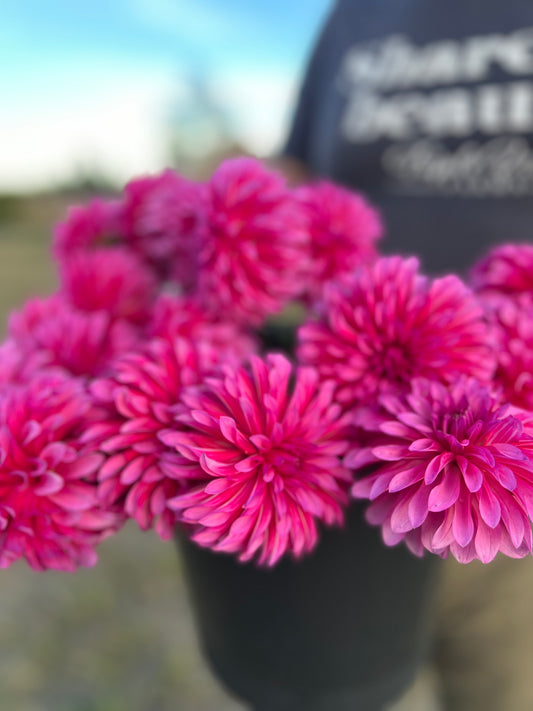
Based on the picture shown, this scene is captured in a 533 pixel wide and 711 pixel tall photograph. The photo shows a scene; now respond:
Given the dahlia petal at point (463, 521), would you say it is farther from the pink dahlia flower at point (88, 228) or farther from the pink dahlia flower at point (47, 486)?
the pink dahlia flower at point (88, 228)

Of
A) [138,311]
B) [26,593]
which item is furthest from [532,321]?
[26,593]

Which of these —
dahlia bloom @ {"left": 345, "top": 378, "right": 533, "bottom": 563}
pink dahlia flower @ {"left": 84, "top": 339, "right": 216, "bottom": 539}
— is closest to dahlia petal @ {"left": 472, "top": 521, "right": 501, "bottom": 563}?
dahlia bloom @ {"left": 345, "top": 378, "right": 533, "bottom": 563}

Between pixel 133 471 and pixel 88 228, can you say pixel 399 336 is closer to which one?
pixel 133 471

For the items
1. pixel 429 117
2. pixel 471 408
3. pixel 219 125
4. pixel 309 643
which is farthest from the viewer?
pixel 219 125

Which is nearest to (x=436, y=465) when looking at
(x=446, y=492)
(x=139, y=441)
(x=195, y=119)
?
(x=446, y=492)

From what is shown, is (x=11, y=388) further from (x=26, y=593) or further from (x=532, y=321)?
(x=26, y=593)
